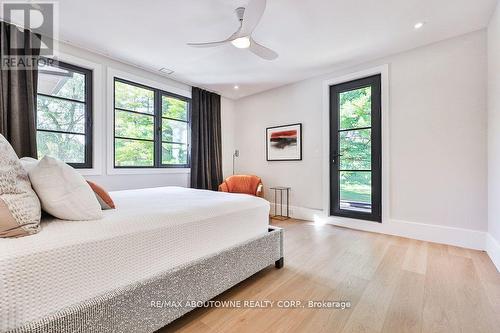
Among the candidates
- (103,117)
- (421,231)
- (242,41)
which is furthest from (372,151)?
(103,117)

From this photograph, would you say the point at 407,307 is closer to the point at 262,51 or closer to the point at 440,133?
the point at 440,133

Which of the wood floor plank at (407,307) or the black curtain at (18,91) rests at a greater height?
the black curtain at (18,91)

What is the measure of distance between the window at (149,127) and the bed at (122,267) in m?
2.16

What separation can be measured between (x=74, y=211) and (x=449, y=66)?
12.8 ft

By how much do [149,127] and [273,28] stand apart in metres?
2.42

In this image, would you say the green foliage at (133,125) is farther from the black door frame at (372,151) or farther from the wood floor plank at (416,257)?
the wood floor plank at (416,257)

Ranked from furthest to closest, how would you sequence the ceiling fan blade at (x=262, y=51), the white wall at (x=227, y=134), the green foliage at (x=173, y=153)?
the white wall at (x=227, y=134) < the green foliage at (x=173, y=153) < the ceiling fan blade at (x=262, y=51)

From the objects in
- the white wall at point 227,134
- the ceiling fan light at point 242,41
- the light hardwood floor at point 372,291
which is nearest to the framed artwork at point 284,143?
the white wall at point 227,134

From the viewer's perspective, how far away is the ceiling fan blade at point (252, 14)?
175 cm

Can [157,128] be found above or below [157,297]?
above

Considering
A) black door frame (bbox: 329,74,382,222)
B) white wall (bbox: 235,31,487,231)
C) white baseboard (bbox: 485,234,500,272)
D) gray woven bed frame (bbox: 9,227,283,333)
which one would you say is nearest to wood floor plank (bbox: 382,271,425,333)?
white baseboard (bbox: 485,234,500,272)

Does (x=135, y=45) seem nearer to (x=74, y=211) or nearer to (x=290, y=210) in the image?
(x=74, y=211)

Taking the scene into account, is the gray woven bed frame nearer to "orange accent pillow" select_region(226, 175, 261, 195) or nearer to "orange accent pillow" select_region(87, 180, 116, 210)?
"orange accent pillow" select_region(87, 180, 116, 210)

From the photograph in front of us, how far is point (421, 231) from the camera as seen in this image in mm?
2869
